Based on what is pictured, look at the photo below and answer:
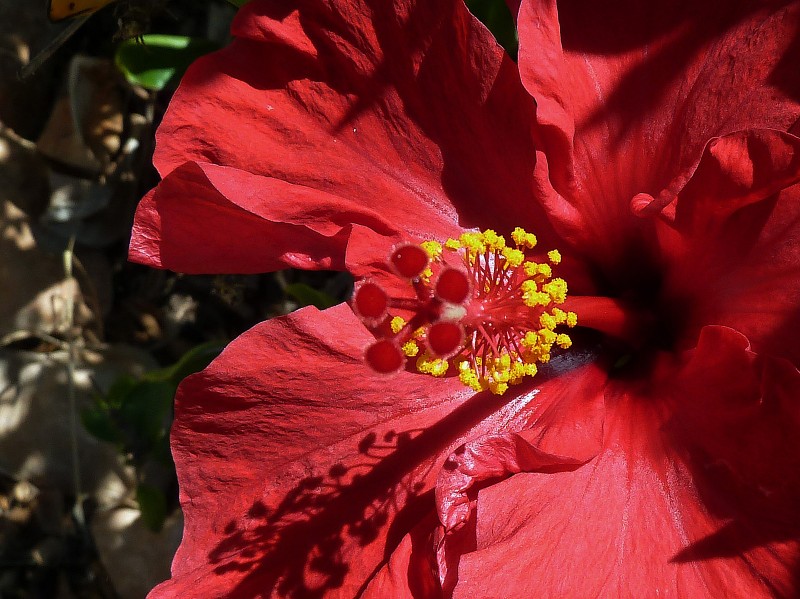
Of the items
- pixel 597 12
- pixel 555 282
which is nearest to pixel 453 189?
pixel 555 282

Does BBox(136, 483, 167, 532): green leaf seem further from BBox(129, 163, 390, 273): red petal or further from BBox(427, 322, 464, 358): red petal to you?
BBox(427, 322, 464, 358): red petal

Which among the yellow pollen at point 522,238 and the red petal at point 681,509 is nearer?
the red petal at point 681,509

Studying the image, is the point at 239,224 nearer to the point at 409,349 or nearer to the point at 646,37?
the point at 409,349

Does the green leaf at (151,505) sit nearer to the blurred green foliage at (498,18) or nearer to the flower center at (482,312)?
the flower center at (482,312)

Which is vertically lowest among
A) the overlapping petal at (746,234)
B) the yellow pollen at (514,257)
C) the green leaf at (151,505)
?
the green leaf at (151,505)

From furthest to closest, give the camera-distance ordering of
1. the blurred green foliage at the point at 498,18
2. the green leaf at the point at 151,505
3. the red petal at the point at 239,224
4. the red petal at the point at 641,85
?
the green leaf at the point at 151,505, the blurred green foliage at the point at 498,18, the red petal at the point at 239,224, the red petal at the point at 641,85

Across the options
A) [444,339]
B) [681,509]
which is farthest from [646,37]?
[681,509]

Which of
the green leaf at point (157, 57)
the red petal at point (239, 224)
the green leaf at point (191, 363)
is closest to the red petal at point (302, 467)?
the red petal at point (239, 224)

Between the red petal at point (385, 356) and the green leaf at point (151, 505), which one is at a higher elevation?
the red petal at point (385, 356)
